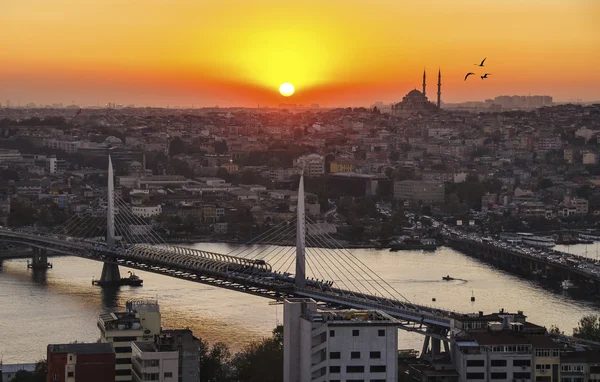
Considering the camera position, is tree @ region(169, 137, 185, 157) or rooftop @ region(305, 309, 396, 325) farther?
tree @ region(169, 137, 185, 157)

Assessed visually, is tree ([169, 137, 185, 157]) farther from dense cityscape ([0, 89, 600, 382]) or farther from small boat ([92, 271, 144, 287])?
small boat ([92, 271, 144, 287])

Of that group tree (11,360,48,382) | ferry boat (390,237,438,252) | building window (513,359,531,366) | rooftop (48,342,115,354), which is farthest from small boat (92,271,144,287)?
building window (513,359,531,366)

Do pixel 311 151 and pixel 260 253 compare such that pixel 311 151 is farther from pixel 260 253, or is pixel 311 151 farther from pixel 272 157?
pixel 260 253

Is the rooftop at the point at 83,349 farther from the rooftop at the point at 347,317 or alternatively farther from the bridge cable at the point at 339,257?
the bridge cable at the point at 339,257

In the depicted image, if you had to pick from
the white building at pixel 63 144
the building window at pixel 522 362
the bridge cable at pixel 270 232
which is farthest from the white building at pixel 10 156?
the building window at pixel 522 362

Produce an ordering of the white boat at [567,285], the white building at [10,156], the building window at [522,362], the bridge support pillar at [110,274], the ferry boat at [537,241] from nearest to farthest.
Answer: the building window at [522,362]
the bridge support pillar at [110,274]
the white boat at [567,285]
the ferry boat at [537,241]
the white building at [10,156]

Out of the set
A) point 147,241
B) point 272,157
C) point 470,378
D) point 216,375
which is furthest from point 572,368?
point 272,157

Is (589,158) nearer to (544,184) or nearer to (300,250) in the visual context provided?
A: (544,184)
